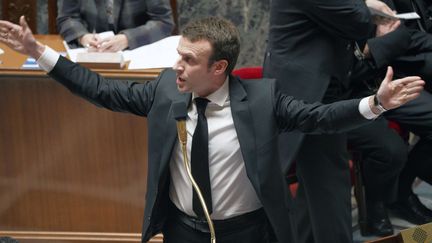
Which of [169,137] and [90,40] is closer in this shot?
[169,137]

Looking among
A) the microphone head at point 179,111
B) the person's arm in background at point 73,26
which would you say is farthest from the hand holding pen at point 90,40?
the microphone head at point 179,111

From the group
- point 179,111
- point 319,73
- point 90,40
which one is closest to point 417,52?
point 319,73

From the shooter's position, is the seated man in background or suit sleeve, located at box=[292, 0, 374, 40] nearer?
suit sleeve, located at box=[292, 0, 374, 40]

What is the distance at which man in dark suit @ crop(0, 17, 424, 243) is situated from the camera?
8.22 feet

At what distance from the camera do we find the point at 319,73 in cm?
334

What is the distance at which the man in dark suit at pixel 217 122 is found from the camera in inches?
98.7

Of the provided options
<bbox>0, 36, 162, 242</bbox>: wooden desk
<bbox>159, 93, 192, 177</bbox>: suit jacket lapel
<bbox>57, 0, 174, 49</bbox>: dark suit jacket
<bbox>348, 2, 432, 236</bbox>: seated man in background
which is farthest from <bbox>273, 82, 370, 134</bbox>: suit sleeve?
<bbox>57, 0, 174, 49</bbox>: dark suit jacket

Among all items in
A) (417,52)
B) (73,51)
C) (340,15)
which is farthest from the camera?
(417,52)

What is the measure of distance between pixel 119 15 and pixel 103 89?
1.59 meters

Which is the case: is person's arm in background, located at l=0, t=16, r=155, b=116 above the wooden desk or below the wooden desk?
above

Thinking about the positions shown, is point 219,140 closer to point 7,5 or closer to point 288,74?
point 288,74

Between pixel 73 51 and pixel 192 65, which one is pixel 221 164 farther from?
pixel 73 51

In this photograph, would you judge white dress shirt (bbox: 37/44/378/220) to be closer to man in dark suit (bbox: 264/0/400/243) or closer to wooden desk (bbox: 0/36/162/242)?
man in dark suit (bbox: 264/0/400/243)

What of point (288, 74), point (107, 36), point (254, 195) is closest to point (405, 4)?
point (288, 74)
